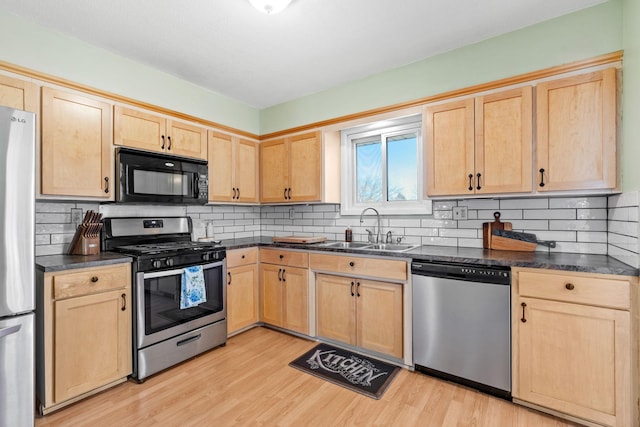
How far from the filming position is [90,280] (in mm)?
2014

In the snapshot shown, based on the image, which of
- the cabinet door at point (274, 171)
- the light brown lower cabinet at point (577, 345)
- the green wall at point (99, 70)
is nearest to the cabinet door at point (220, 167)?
the green wall at point (99, 70)

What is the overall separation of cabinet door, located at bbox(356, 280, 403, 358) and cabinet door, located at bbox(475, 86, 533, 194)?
3.51 ft

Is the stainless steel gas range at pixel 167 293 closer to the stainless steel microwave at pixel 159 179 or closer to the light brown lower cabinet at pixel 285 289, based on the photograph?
the stainless steel microwave at pixel 159 179

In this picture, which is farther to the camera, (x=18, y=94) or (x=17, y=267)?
(x=18, y=94)

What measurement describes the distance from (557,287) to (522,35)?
1.81 meters

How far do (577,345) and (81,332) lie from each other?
305cm

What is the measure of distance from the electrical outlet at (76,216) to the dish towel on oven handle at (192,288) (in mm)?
960

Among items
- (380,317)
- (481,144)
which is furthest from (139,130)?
(481,144)

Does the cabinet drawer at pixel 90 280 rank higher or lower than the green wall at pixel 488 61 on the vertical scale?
lower

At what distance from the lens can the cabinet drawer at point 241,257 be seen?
296 cm

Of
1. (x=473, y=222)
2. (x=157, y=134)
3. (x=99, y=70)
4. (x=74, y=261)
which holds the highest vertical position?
(x=99, y=70)

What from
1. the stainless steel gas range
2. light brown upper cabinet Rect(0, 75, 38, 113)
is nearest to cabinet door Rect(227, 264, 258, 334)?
the stainless steel gas range

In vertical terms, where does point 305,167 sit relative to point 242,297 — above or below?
above

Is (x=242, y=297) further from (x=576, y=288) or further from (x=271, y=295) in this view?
(x=576, y=288)
